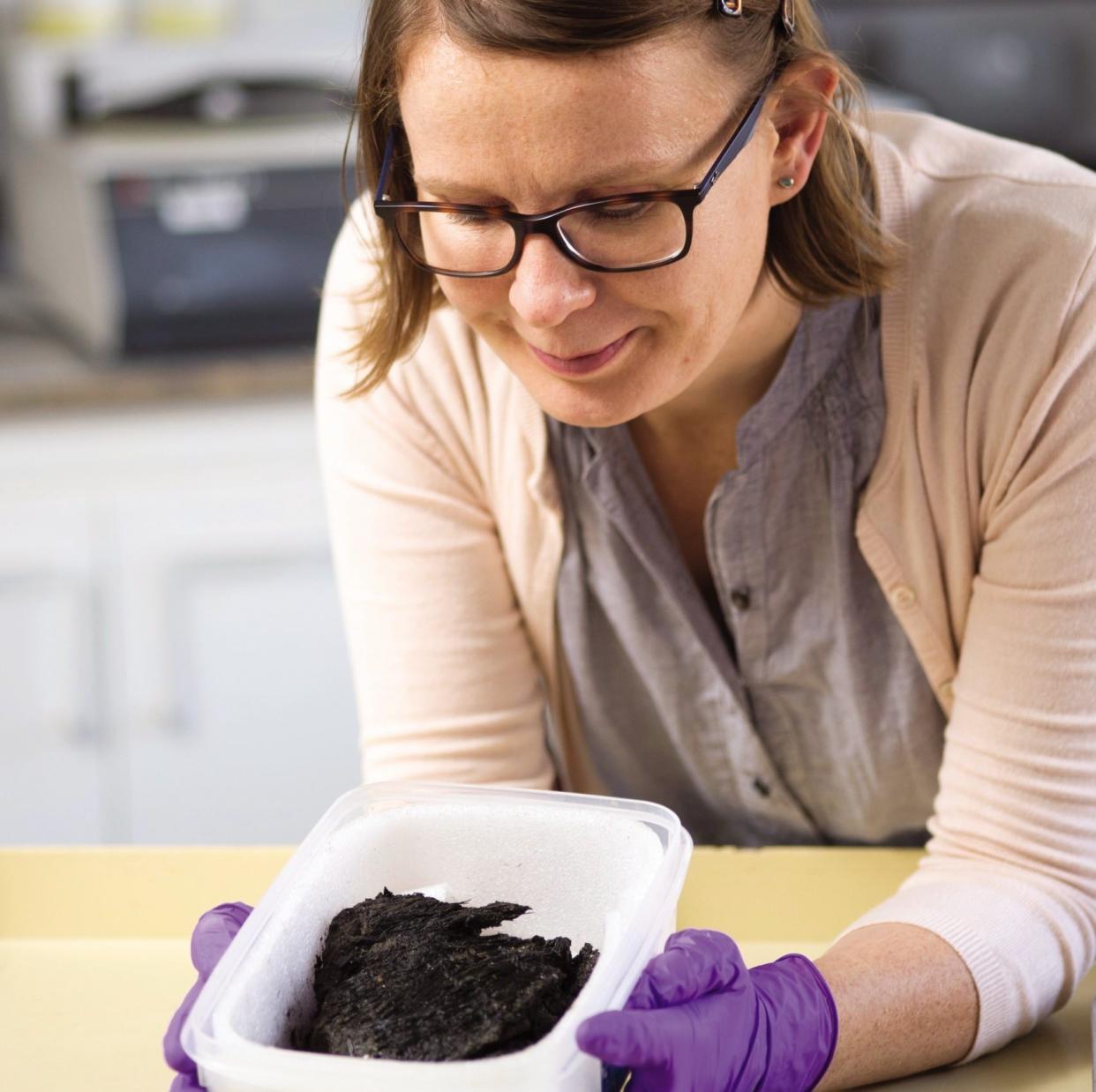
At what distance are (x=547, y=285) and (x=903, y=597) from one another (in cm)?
37

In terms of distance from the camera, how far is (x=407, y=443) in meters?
1.14

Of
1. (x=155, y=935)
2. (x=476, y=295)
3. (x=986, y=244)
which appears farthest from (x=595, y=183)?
(x=155, y=935)

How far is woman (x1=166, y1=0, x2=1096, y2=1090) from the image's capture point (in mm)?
834

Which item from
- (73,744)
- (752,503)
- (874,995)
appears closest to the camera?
(874,995)

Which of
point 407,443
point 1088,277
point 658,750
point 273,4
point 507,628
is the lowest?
point 658,750

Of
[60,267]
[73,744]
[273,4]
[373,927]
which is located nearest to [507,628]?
[373,927]

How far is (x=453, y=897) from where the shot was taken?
0.86m

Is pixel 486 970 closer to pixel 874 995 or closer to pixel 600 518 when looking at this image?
pixel 874 995

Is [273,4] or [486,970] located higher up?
[273,4]

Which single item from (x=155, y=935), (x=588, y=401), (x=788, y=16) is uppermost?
(x=788, y=16)

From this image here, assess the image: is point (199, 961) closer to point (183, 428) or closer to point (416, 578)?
point (416, 578)

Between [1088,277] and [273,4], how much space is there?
1.85 meters

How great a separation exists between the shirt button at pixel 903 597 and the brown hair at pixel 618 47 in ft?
0.67

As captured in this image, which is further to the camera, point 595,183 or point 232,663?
point 232,663
